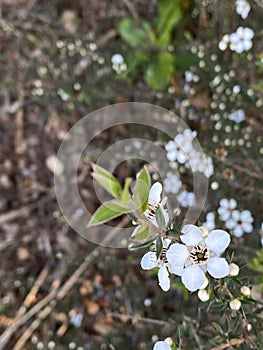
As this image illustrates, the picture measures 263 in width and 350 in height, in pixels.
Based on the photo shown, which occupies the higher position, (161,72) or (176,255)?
(176,255)

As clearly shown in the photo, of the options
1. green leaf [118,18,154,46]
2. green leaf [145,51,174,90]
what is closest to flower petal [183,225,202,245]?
green leaf [145,51,174,90]

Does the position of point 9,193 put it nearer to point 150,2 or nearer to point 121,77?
point 121,77

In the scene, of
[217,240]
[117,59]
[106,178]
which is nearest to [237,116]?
[117,59]

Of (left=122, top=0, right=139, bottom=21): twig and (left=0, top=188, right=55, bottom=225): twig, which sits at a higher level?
(left=122, top=0, right=139, bottom=21): twig

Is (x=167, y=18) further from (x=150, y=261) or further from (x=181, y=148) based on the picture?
(x=150, y=261)

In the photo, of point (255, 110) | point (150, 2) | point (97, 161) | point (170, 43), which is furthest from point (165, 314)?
point (150, 2)

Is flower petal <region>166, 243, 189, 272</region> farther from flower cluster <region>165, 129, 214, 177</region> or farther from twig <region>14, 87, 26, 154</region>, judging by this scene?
twig <region>14, 87, 26, 154</region>
